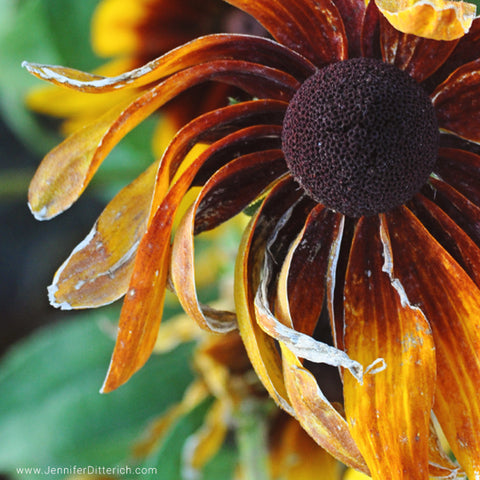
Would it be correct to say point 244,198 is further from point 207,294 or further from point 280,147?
point 207,294

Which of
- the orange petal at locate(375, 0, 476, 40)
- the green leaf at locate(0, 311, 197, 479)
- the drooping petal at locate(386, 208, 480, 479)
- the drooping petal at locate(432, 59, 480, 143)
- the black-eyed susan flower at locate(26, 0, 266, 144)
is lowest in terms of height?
the green leaf at locate(0, 311, 197, 479)

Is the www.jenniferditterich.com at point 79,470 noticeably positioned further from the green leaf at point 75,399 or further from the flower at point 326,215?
the flower at point 326,215

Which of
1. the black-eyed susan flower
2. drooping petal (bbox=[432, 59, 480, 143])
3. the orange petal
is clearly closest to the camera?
the orange petal

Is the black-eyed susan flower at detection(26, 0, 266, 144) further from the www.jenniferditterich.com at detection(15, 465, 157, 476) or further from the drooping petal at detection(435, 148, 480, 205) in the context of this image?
the www.jenniferditterich.com at detection(15, 465, 157, 476)

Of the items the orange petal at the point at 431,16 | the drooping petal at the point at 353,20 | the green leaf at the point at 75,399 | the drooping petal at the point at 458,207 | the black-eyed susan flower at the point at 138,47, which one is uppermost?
the black-eyed susan flower at the point at 138,47

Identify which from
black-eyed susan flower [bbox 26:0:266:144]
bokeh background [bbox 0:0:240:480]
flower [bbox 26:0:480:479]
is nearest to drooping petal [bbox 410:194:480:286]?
flower [bbox 26:0:480:479]

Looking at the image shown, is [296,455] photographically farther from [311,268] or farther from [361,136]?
[361,136]

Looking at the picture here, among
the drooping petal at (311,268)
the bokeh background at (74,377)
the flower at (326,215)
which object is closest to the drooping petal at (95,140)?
the flower at (326,215)
